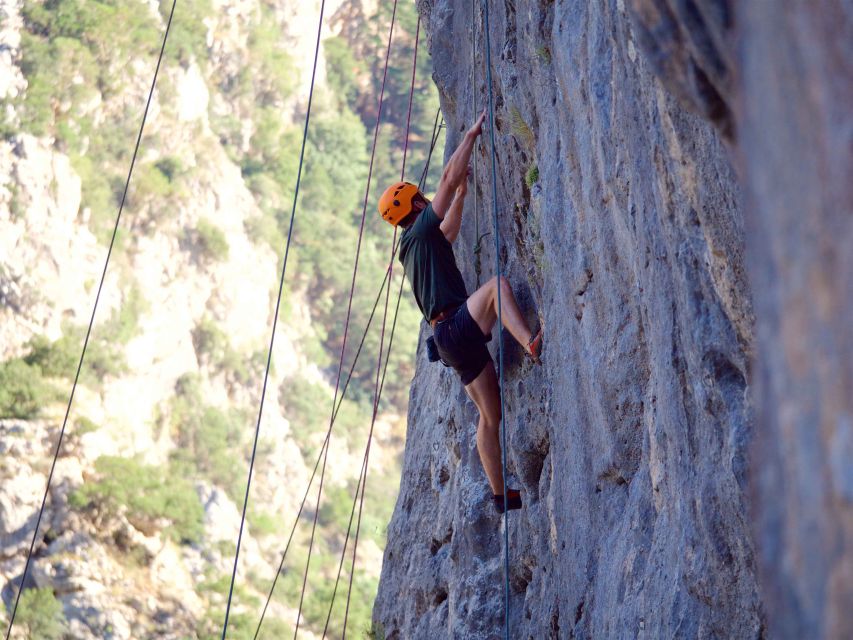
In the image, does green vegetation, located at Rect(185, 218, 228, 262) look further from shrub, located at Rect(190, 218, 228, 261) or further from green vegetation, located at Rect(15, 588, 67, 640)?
green vegetation, located at Rect(15, 588, 67, 640)

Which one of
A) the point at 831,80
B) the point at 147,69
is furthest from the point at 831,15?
the point at 147,69

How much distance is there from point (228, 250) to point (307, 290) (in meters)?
6.35

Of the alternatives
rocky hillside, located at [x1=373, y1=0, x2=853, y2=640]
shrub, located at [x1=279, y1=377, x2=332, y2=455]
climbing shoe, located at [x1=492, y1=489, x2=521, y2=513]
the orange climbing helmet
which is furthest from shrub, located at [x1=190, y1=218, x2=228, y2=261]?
climbing shoe, located at [x1=492, y1=489, x2=521, y2=513]

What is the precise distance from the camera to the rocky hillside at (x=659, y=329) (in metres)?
1.25

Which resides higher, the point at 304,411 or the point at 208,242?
the point at 208,242

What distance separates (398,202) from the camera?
6.10m

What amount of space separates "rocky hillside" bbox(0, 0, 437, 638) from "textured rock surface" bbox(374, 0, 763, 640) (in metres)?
15.4

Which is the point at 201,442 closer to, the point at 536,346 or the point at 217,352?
the point at 217,352

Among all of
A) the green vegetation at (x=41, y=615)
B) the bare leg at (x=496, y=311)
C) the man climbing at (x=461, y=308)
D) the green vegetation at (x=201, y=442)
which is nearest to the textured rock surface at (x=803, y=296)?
the bare leg at (x=496, y=311)

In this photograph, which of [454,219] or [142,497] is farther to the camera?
[142,497]

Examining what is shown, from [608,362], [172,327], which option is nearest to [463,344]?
[608,362]

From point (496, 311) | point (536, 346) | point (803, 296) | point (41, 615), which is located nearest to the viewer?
point (803, 296)

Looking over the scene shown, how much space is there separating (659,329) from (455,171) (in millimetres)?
2400

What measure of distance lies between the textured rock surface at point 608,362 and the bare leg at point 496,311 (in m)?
0.12
